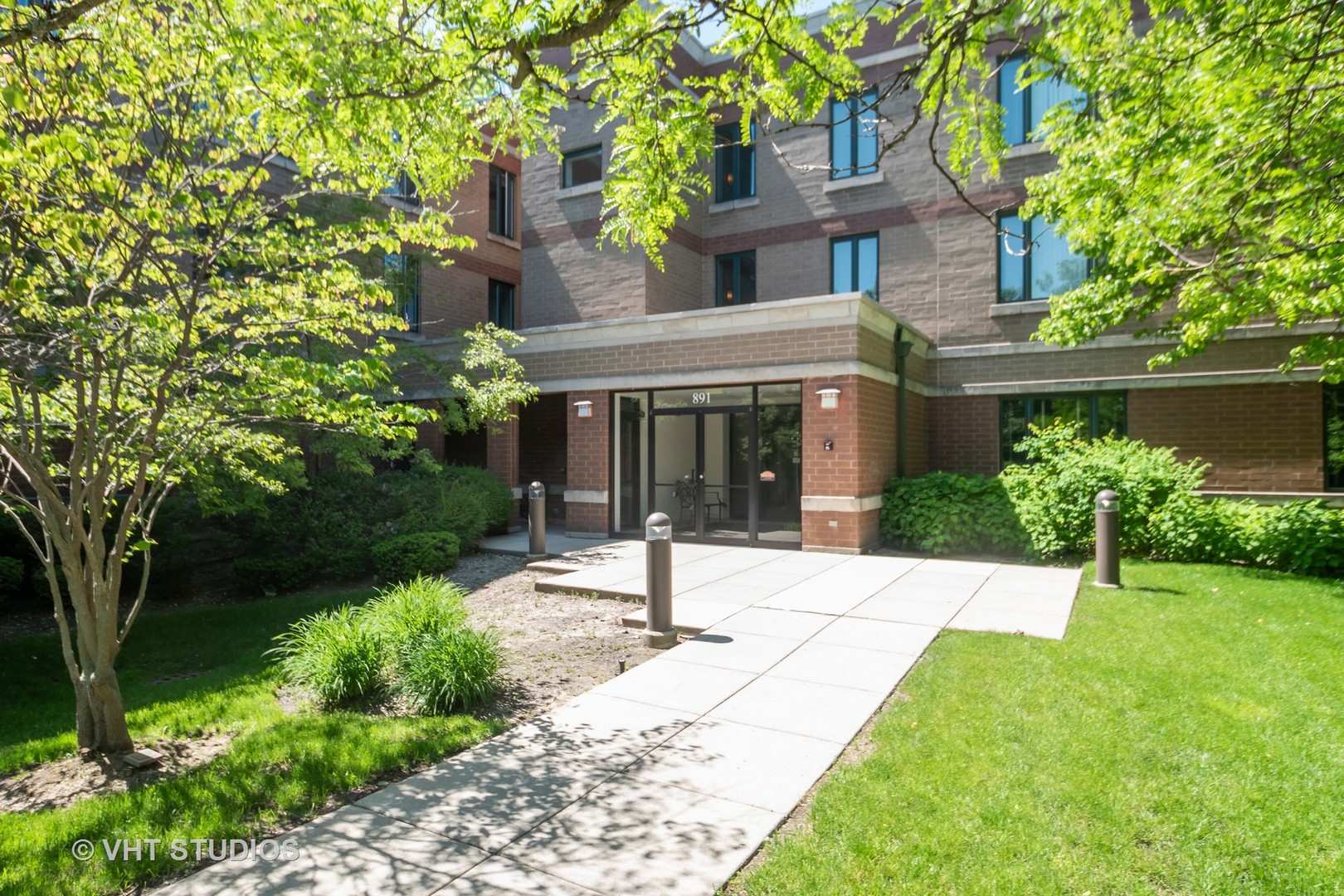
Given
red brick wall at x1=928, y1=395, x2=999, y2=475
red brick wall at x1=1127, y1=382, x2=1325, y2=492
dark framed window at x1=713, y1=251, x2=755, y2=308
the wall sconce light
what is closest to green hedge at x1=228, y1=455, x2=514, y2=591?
the wall sconce light

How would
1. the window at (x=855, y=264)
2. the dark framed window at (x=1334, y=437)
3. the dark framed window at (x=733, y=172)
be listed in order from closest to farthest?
the dark framed window at (x=1334, y=437), the window at (x=855, y=264), the dark framed window at (x=733, y=172)

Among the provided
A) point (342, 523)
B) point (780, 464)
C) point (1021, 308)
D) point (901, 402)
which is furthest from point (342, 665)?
point (1021, 308)

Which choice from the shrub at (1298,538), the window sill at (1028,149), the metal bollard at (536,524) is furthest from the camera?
the window sill at (1028,149)

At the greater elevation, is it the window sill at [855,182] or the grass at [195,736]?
the window sill at [855,182]

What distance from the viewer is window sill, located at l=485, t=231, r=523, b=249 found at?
1936 cm

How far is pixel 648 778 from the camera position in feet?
13.6

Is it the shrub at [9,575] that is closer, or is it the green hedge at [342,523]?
the shrub at [9,575]

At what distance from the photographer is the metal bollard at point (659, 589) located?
7.07 m

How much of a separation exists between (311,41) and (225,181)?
1.27 meters

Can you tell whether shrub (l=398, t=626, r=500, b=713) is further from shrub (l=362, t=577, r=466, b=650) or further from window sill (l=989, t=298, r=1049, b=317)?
window sill (l=989, t=298, r=1049, b=317)

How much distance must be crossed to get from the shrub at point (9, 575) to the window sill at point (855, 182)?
15.1 meters

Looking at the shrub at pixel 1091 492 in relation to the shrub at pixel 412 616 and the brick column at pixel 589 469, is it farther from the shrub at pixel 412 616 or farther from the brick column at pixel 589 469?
the shrub at pixel 412 616

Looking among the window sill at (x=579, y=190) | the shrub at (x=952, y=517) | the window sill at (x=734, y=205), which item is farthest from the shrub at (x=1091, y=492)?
the window sill at (x=579, y=190)

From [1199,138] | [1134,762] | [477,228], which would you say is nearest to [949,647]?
[1134,762]
